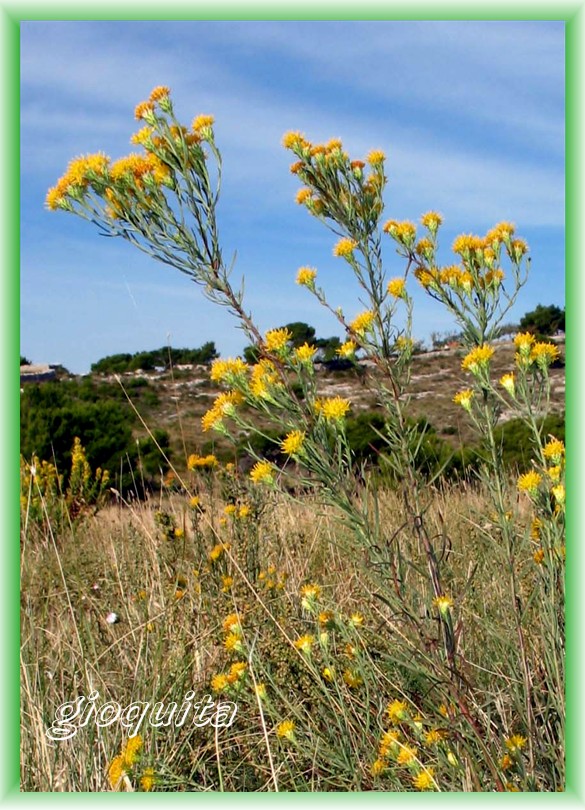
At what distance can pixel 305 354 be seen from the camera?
6.13ft

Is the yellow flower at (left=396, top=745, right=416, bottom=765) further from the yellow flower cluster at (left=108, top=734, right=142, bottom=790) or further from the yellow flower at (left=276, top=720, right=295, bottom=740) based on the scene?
the yellow flower cluster at (left=108, top=734, right=142, bottom=790)

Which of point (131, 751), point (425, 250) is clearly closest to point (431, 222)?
point (425, 250)

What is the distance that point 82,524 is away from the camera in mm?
5160

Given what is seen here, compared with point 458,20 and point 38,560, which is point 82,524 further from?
point 458,20

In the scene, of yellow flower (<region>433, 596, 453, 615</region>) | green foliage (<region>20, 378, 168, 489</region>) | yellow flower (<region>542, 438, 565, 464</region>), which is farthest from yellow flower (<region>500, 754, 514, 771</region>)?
green foliage (<region>20, 378, 168, 489</region>)

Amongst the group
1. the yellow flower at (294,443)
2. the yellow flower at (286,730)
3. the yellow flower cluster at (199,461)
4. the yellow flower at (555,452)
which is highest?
the yellow flower at (294,443)

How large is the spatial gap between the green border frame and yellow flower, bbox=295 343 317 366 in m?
0.62

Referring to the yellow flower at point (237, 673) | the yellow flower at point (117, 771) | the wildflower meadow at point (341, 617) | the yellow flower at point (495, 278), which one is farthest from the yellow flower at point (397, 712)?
the yellow flower at point (495, 278)

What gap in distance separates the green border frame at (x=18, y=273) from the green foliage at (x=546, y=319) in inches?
41.3

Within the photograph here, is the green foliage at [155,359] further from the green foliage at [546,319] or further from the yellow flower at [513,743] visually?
the yellow flower at [513,743]

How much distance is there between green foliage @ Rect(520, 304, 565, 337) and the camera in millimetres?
2904

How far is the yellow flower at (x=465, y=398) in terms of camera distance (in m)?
2.08

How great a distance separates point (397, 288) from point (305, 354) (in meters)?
0.47

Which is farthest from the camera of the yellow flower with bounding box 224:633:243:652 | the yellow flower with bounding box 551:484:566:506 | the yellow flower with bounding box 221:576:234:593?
the yellow flower with bounding box 221:576:234:593
